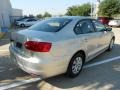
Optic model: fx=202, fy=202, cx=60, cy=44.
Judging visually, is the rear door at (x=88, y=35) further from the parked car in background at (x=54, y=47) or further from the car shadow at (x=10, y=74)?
the car shadow at (x=10, y=74)

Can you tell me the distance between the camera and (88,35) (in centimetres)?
584

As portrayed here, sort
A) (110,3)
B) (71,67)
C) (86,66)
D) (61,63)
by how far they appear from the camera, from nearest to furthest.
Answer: (61,63) → (71,67) → (86,66) → (110,3)

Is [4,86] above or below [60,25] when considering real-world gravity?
below

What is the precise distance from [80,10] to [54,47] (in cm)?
Answer: 6826

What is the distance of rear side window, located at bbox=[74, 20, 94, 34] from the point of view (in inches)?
217

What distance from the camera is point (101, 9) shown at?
38250mm

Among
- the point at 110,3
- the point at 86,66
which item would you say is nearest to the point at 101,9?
the point at 110,3

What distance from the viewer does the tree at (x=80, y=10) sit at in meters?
70.4

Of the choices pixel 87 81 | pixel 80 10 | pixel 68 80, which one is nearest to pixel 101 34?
pixel 87 81

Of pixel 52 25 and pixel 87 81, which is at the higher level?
pixel 52 25

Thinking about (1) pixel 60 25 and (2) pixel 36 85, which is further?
(1) pixel 60 25

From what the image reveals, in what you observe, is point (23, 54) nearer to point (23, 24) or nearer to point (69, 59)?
point (69, 59)

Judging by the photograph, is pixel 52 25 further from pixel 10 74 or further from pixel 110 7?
pixel 110 7

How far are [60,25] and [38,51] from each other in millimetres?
1238
